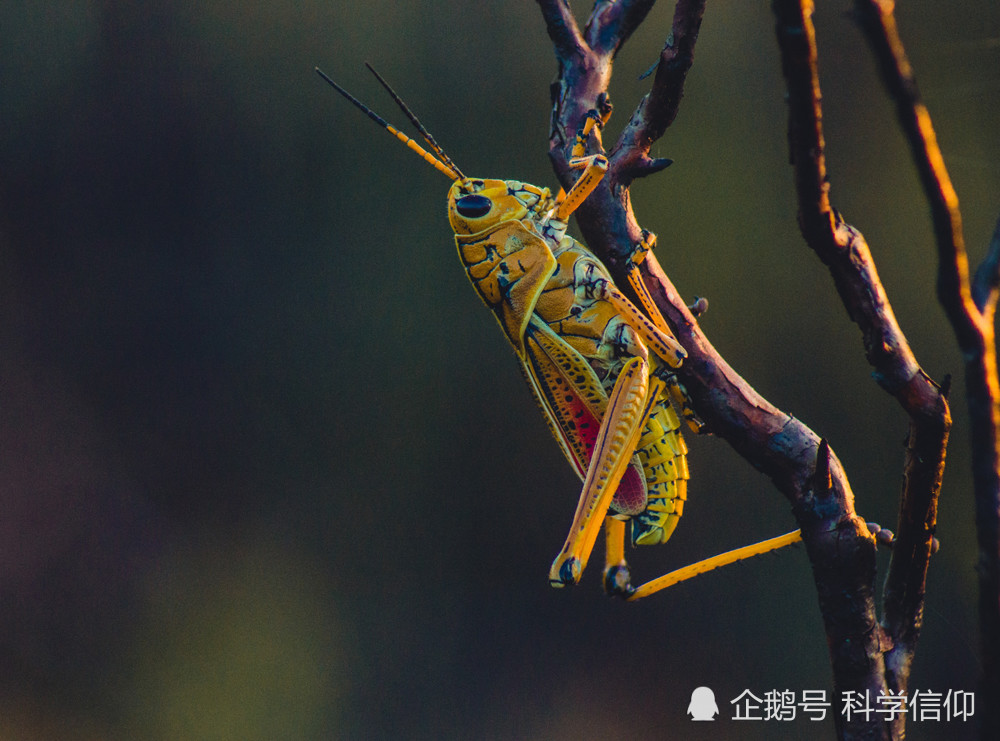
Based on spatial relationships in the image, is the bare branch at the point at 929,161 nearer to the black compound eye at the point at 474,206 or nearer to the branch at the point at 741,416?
the branch at the point at 741,416

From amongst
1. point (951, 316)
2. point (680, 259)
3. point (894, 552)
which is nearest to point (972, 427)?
point (951, 316)

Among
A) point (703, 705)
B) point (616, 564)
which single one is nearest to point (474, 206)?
point (616, 564)

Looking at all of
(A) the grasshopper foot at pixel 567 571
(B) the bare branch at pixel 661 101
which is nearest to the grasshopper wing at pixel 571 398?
(A) the grasshopper foot at pixel 567 571

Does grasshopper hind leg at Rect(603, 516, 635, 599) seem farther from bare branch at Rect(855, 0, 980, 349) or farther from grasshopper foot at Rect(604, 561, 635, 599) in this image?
bare branch at Rect(855, 0, 980, 349)

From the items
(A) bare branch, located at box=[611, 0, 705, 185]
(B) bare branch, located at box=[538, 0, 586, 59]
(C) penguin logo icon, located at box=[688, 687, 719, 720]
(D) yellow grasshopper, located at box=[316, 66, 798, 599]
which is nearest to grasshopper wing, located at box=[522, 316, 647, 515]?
(D) yellow grasshopper, located at box=[316, 66, 798, 599]

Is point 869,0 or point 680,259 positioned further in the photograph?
Result: point 680,259

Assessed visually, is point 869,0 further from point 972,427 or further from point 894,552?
point 894,552
